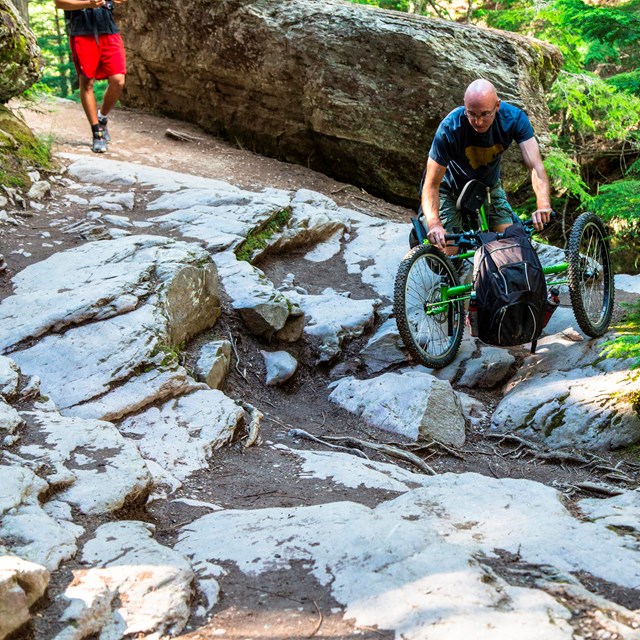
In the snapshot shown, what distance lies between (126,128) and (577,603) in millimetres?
9467

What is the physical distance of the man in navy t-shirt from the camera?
15.6 feet

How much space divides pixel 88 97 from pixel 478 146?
547 centimetres

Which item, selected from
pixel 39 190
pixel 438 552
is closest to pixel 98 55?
pixel 39 190

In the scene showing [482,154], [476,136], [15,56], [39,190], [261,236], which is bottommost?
[261,236]

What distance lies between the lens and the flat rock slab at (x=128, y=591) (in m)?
2.11

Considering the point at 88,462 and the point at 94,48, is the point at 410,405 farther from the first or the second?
the point at 94,48

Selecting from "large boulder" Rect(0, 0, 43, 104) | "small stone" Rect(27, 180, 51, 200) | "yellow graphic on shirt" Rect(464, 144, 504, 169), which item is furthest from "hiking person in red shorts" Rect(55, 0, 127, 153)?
"yellow graphic on shirt" Rect(464, 144, 504, 169)

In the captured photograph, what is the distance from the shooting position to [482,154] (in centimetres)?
515

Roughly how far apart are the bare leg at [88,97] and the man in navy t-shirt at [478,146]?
17.1 feet

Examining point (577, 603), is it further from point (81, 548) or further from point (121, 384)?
point (121, 384)

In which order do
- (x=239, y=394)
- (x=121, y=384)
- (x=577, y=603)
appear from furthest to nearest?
(x=239, y=394)
(x=121, y=384)
(x=577, y=603)

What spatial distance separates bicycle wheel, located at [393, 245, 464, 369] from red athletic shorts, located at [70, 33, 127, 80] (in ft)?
17.9

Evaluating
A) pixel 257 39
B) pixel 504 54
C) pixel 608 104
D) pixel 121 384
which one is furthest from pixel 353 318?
pixel 608 104

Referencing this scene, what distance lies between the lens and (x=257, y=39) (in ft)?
31.3
